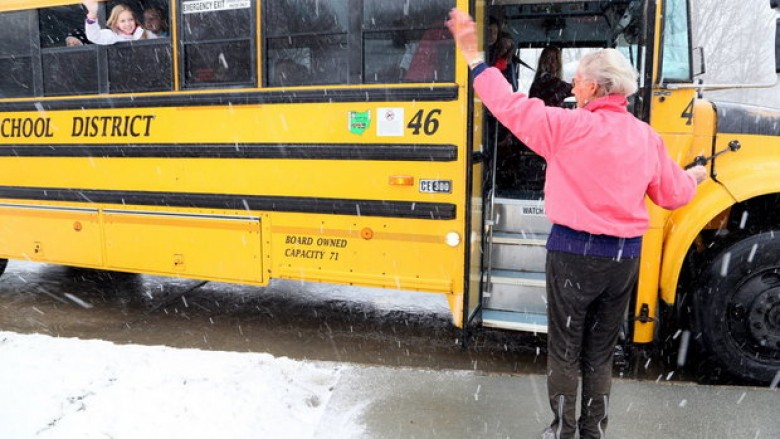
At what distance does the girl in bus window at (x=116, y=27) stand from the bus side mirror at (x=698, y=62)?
3.26m

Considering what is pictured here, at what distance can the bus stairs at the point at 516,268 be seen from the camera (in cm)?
349

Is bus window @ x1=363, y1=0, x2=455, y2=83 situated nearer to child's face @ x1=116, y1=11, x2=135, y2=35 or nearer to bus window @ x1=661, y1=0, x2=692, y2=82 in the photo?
bus window @ x1=661, y1=0, x2=692, y2=82

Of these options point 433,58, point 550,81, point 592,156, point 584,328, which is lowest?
point 584,328

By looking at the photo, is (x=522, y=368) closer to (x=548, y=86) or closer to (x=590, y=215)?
(x=590, y=215)

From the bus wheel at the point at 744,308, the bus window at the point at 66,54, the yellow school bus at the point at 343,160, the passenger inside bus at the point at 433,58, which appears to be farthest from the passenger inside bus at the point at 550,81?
the bus window at the point at 66,54

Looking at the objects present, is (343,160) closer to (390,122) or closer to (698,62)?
(390,122)

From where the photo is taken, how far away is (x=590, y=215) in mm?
2096

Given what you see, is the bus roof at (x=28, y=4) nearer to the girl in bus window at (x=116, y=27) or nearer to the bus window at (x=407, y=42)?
the girl in bus window at (x=116, y=27)

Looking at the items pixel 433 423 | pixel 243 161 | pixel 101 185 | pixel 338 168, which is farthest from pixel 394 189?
pixel 101 185

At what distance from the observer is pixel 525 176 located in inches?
191

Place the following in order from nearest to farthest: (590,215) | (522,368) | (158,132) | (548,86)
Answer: (590,215), (522,368), (158,132), (548,86)

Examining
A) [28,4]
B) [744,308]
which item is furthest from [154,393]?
[744,308]

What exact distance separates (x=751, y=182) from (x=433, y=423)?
2073 millimetres

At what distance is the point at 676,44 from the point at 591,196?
1.81m
